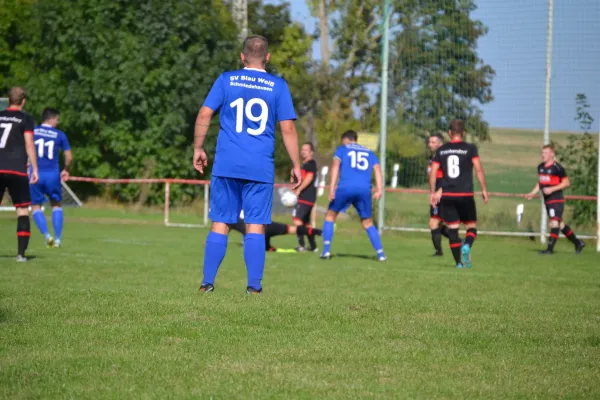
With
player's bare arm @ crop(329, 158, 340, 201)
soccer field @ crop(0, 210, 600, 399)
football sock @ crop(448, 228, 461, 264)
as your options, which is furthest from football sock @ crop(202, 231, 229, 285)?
player's bare arm @ crop(329, 158, 340, 201)

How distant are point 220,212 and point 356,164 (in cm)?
797

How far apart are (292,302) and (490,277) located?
5.46 metres

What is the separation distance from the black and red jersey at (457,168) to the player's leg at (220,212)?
647 centimetres

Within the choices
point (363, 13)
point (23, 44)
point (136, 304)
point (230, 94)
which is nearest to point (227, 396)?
point (136, 304)

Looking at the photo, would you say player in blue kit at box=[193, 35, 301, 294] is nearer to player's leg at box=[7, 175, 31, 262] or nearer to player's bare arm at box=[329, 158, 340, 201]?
player's leg at box=[7, 175, 31, 262]

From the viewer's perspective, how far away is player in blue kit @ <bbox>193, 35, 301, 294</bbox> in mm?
8148

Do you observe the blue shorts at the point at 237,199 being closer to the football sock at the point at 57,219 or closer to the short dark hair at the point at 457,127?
the short dark hair at the point at 457,127

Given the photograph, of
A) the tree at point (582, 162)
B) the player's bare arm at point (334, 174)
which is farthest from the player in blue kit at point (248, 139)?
the tree at point (582, 162)

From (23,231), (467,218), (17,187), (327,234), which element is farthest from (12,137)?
(467,218)

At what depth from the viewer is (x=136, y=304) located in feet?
24.5

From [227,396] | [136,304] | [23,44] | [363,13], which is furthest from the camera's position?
[363,13]

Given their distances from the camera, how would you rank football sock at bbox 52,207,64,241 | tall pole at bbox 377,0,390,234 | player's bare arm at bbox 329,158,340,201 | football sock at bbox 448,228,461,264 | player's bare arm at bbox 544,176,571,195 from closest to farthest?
football sock at bbox 448,228,461,264
player's bare arm at bbox 329,158,340,201
football sock at bbox 52,207,64,241
player's bare arm at bbox 544,176,571,195
tall pole at bbox 377,0,390,234

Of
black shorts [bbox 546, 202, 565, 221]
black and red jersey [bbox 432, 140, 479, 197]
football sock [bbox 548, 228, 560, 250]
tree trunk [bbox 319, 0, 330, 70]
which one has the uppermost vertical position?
tree trunk [bbox 319, 0, 330, 70]

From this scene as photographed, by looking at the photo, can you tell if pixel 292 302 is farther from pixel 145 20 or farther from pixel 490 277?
pixel 145 20
